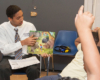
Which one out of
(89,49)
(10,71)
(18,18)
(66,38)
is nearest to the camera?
(89,49)

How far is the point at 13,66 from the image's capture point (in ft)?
5.87

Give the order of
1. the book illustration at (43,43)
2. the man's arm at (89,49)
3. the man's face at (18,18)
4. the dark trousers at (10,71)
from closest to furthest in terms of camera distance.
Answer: the man's arm at (89,49) < the dark trousers at (10,71) < the book illustration at (43,43) < the man's face at (18,18)

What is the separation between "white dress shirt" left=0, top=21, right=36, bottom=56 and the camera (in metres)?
2.05

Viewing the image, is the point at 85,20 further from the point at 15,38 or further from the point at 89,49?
the point at 15,38

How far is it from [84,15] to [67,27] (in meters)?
2.50

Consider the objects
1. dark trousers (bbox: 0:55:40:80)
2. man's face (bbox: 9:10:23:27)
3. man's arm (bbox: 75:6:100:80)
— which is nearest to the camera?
man's arm (bbox: 75:6:100:80)

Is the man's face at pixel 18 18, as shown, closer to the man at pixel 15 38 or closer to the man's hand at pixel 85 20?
the man at pixel 15 38

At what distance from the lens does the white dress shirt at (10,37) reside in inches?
80.8

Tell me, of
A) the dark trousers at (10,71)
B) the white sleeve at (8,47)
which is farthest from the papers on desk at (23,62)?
the white sleeve at (8,47)

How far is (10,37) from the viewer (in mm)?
2201

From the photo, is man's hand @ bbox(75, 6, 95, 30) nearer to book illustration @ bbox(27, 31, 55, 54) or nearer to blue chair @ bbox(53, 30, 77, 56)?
book illustration @ bbox(27, 31, 55, 54)

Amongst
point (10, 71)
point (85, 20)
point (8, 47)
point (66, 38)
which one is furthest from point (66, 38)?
point (85, 20)

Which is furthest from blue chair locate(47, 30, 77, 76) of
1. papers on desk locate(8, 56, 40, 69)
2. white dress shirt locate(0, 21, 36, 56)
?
papers on desk locate(8, 56, 40, 69)

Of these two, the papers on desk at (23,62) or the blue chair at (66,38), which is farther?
the blue chair at (66,38)
